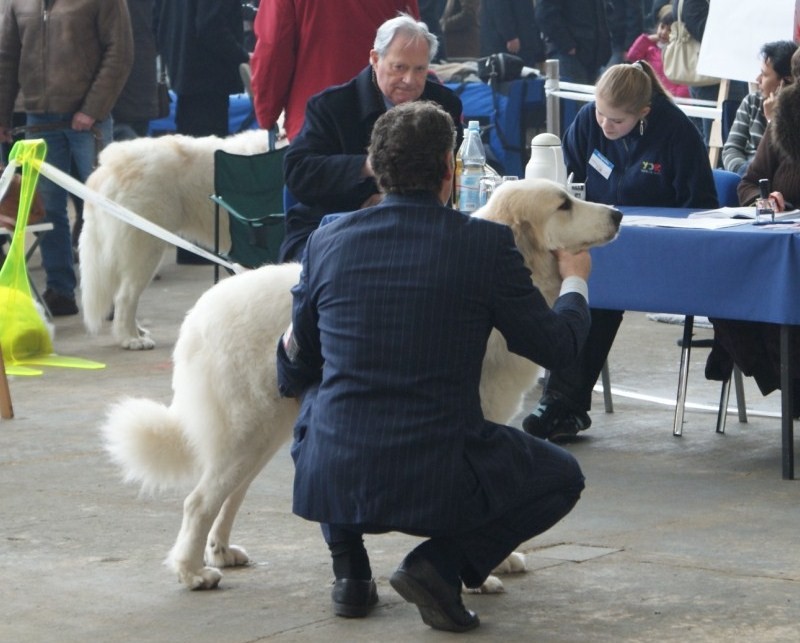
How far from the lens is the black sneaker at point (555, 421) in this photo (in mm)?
5988

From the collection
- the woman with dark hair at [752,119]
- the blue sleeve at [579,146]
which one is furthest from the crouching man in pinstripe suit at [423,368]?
the woman with dark hair at [752,119]

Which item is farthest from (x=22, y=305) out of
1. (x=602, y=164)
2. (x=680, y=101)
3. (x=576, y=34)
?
(x=576, y=34)

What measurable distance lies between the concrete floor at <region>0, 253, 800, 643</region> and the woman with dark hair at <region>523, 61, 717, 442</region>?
0.69 ft

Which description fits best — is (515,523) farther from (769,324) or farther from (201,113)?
(201,113)

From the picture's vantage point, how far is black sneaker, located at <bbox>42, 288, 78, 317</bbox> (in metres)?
9.10

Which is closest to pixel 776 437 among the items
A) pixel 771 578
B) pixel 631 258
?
pixel 631 258

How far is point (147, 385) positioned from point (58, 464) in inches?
60.1

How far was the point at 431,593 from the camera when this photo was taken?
3.62 meters

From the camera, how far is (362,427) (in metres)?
3.53

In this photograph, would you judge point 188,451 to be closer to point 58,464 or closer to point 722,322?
point 58,464

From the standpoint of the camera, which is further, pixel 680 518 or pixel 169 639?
pixel 680 518

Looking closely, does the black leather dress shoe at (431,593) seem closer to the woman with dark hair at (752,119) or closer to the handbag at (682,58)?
the woman with dark hair at (752,119)

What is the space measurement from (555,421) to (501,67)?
686 centimetres

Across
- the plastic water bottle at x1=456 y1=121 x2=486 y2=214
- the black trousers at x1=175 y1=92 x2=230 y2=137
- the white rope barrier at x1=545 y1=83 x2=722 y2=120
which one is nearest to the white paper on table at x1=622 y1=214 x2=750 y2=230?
the plastic water bottle at x1=456 y1=121 x2=486 y2=214
